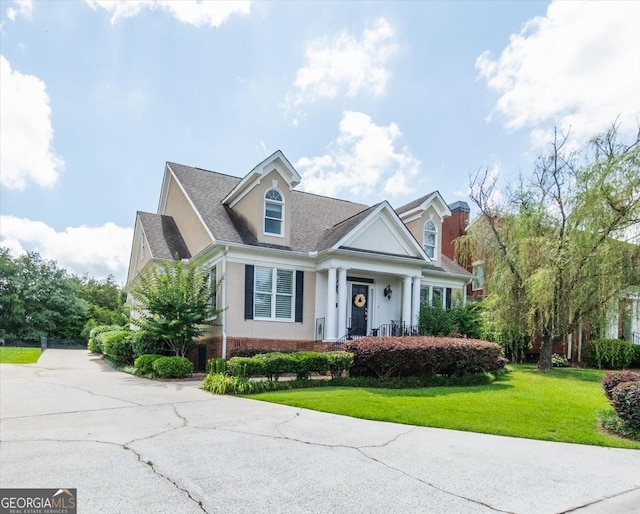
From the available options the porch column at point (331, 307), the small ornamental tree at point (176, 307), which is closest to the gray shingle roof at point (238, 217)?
the porch column at point (331, 307)

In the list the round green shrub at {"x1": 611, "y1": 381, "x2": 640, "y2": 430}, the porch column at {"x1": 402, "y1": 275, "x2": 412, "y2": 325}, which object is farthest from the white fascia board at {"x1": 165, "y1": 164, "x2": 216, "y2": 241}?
the round green shrub at {"x1": 611, "y1": 381, "x2": 640, "y2": 430}

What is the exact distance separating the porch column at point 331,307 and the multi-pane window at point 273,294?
137 centimetres

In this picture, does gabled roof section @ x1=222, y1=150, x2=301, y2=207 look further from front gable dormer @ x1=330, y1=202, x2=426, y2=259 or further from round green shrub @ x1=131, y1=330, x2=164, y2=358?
round green shrub @ x1=131, y1=330, x2=164, y2=358

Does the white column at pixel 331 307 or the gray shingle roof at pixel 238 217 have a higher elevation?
the gray shingle roof at pixel 238 217

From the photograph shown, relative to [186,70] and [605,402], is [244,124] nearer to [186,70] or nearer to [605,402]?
[186,70]

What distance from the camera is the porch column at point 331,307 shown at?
15.4 metres

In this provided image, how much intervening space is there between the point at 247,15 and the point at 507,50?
7.01 m

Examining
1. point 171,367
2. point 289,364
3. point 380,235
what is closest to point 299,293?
point 380,235

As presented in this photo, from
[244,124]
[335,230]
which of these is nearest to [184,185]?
[244,124]

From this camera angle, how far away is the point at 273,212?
16234mm

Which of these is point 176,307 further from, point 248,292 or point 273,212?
point 273,212

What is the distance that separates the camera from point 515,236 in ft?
53.0

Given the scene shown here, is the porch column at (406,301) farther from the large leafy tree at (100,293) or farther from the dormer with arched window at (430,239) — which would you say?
the large leafy tree at (100,293)

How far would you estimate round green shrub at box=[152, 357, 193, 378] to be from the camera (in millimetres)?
12539
